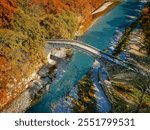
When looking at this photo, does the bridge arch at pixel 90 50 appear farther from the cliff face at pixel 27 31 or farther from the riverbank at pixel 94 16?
the riverbank at pixel 94 16

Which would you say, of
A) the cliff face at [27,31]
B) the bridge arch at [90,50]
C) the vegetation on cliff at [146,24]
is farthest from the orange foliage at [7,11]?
the vegetation on cliff at [146,24]

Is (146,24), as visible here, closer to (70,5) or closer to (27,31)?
(70,5)

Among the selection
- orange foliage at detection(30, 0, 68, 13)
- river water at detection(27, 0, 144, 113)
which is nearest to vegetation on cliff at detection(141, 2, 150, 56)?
river water at detection(27, 0, 144, 113)

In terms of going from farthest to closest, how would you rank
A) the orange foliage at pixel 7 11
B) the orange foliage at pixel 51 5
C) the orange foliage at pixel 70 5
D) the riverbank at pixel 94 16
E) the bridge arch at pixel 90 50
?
the riverbank at pixel 94 16
the orange foliage at pixel 70 5
the orange foliage at pixel 51 5
the orange foliage at pixel 7 11
the bridge arch at pixel 90 50

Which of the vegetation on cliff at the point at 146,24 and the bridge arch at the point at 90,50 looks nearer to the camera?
the bridge arch at the point at 90,50

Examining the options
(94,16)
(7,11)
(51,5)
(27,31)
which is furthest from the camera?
(94,16)

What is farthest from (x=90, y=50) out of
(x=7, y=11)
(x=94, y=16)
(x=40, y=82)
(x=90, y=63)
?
(x=94, y=16)
